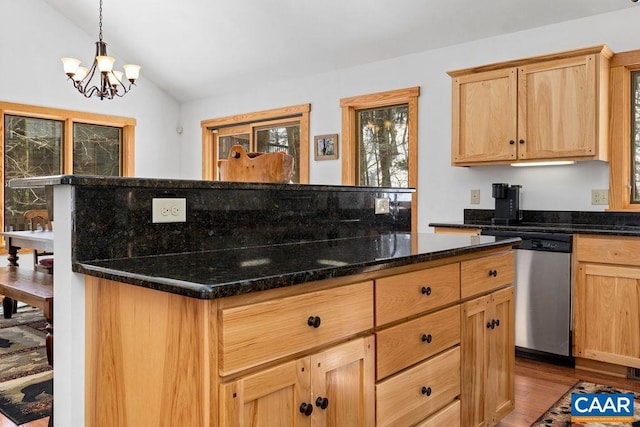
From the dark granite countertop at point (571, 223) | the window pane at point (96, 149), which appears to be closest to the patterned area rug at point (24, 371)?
the window pane at point (96, 149)

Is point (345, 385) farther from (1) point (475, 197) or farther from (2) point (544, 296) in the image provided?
(1) point (475, 197)

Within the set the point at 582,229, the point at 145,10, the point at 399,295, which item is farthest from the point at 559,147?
the point at 145,10

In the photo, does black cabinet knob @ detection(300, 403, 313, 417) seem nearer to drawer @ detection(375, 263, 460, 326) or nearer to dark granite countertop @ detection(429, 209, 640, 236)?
drawer @ detection(375, 263, 460, 326)

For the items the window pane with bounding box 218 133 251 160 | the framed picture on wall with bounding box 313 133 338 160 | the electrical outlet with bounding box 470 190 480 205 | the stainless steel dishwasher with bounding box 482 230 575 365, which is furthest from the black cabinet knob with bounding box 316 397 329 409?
the window pane with bounding box 218 133 251 160

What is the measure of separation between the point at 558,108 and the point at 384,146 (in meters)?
1.77

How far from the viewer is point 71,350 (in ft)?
4.74

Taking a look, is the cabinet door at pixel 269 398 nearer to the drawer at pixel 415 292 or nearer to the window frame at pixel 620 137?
the drawer at pixel 415 292

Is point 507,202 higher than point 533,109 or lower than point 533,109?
lower

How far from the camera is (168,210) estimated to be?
1.62m

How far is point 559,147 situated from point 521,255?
0.77 m

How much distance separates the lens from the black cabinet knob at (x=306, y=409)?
4.08ft

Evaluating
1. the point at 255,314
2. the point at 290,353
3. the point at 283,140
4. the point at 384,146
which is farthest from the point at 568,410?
the point at 283,140

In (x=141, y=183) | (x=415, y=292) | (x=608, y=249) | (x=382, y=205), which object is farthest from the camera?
(x=608, y=249)

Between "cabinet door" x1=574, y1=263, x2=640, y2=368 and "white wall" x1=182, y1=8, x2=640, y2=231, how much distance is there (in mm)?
720
